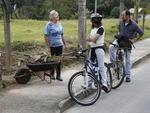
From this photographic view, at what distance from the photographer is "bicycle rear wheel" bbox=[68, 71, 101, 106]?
425 inches

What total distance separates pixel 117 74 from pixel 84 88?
1.78 m

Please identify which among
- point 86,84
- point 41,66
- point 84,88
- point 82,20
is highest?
point 82,20

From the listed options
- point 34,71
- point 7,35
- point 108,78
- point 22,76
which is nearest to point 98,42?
point 108,78

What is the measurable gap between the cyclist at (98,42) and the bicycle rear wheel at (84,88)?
17.3 inches

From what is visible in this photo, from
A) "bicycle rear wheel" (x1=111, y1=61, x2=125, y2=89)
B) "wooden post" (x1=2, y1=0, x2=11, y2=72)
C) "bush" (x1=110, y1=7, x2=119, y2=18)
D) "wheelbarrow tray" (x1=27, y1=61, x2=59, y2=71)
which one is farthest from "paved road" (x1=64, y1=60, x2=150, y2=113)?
"bush" (x1=110, y1=7, x2=119, y2=18)

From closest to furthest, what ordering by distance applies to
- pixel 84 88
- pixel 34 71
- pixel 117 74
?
pixel 84 88 → pixel 34 71 → pixel 117 74

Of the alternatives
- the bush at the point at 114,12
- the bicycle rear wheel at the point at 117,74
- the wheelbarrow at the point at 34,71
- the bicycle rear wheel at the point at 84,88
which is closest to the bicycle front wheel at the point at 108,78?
the bicycle rear wheel at the point at 117,74

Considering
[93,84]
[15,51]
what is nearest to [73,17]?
[15,51]

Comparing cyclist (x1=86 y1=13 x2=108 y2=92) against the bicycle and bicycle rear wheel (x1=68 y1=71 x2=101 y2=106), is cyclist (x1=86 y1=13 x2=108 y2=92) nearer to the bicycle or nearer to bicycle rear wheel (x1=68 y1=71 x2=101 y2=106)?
the bicycle

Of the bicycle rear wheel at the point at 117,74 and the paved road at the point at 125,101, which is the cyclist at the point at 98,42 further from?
the bicycle rear wheel at the point at 117,74

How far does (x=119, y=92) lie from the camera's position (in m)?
12.4

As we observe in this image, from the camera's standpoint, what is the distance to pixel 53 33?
42.2 feet

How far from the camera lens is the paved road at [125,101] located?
1048 cm

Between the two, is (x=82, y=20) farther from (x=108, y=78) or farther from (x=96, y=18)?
(x=96, y=18)
